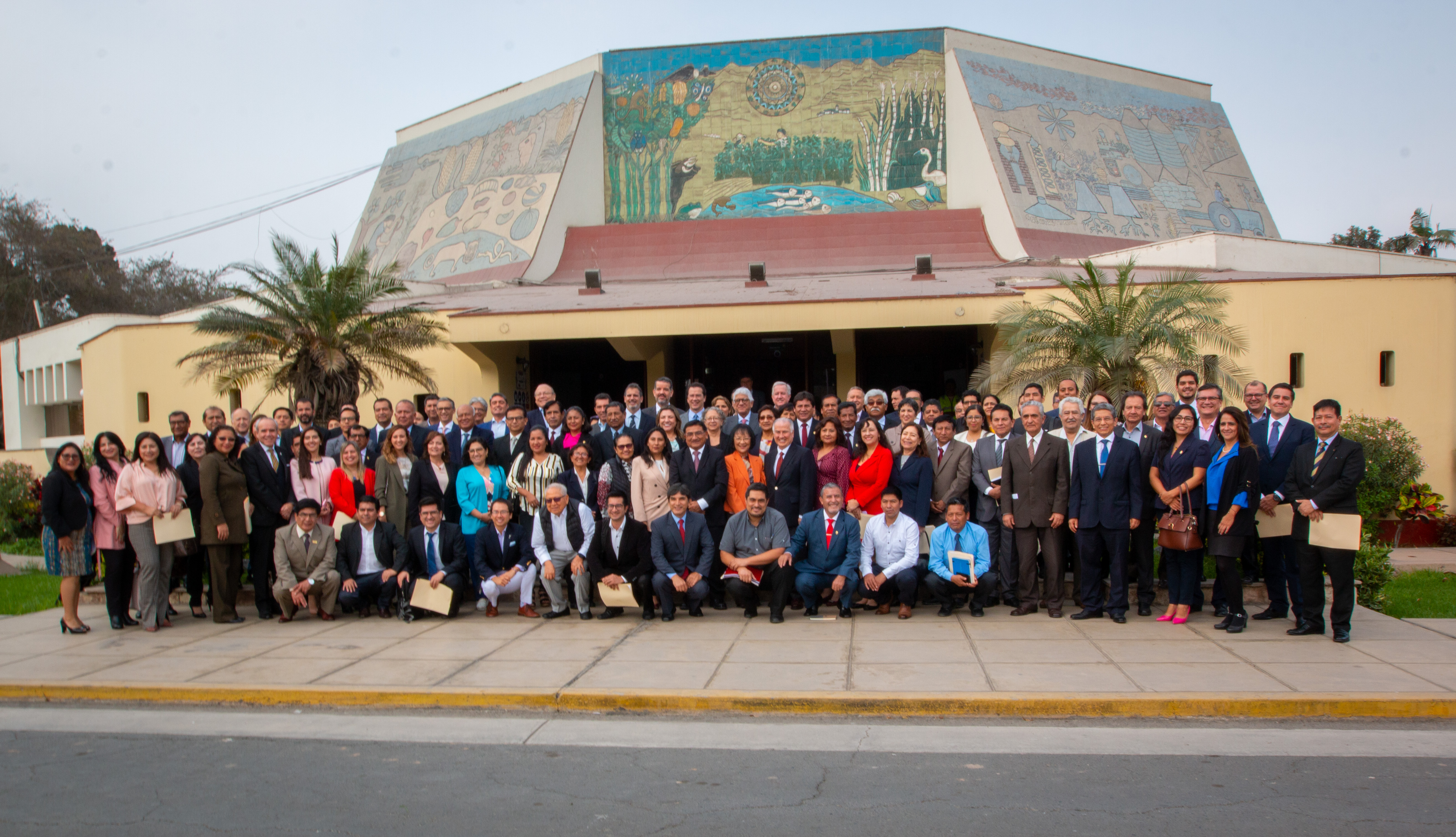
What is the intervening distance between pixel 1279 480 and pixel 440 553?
726 centimetres

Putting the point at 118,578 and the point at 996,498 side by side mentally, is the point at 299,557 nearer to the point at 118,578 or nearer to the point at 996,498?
the point at 118,578

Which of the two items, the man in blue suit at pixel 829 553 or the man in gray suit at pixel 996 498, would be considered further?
the man in gray suit at pixel 996 498

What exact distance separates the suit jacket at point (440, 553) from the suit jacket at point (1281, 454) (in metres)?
6.91

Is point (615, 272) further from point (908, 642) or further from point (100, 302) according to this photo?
point (100, 302)

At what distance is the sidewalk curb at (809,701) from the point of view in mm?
5512

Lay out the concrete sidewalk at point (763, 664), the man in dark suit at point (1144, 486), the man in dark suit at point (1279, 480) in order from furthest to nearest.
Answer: the man in dark suit at point (1144, 486) < the man in dark suit at point (1279, 480) < the concrete sidewalk at point (763, 664)

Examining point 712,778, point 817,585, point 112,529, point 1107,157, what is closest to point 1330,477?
point 817,585

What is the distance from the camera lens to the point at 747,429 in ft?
28.0

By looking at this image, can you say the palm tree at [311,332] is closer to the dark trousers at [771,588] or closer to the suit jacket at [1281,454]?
the dark trousers at [771,588]

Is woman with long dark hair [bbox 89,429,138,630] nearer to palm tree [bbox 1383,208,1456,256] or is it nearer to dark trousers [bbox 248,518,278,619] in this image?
dark trousers [bbox 248,518,278,619]

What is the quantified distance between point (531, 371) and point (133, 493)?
1139 centimetres

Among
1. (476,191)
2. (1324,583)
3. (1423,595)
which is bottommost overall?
(1423,595)

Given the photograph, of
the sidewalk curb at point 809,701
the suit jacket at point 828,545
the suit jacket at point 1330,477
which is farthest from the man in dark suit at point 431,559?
the suit jacket at point 1330,477

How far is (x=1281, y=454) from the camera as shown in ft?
24.8
